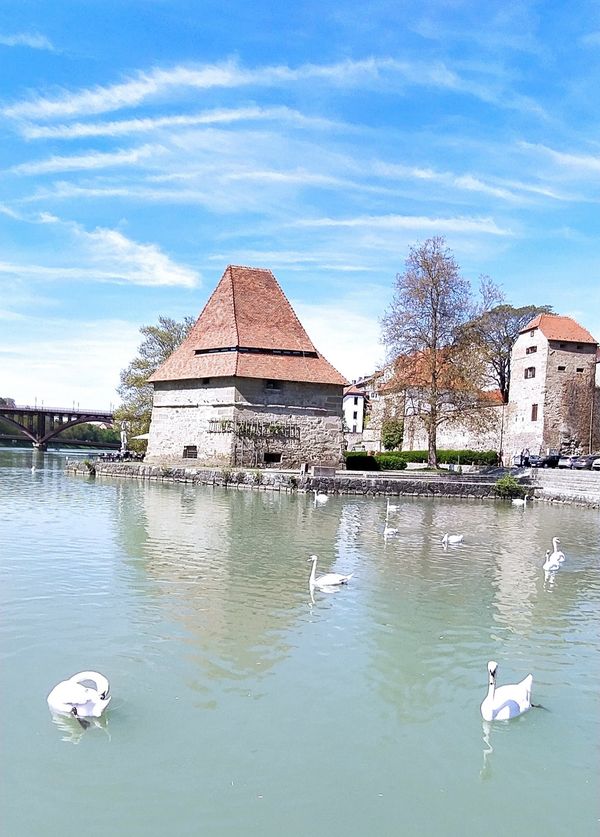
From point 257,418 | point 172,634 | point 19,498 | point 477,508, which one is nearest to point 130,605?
point 172,634

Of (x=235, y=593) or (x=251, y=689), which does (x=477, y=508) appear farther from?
(x=251, y=689)

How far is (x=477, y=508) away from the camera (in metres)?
25.6

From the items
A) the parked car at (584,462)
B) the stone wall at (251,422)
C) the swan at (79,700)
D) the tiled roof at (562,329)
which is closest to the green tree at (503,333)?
the tiled roof at (562,329)

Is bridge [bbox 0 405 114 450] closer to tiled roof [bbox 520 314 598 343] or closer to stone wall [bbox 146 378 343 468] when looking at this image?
stone wall [bbox 146 378 343 468]

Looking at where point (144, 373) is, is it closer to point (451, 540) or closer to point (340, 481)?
point (340, 481)

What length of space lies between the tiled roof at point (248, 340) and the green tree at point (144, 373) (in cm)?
758

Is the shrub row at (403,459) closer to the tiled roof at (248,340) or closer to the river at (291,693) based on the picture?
the tiled roof at (248,340)

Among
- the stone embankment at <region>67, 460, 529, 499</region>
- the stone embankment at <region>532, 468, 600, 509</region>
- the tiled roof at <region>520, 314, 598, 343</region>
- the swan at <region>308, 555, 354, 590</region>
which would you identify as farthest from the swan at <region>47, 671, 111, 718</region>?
the tiled roof at <region>520, 314, 598, 343</region>

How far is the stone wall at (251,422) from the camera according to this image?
33.3m

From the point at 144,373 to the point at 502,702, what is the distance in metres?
39.4

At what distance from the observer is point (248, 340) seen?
3400 centimetres

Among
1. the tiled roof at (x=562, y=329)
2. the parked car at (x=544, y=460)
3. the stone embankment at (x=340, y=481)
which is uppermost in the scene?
the tiled roof at (x=562, y=329)

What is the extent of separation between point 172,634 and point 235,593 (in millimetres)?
2189

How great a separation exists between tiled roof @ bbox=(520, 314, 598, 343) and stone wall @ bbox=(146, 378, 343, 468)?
14.8 metres
